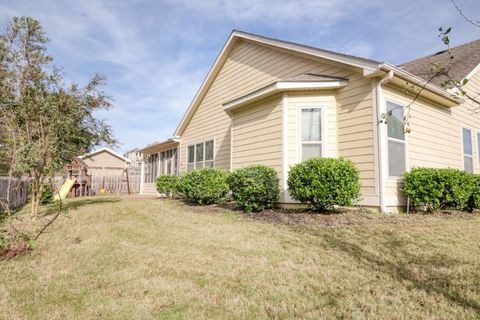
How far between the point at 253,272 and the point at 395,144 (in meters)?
5.80

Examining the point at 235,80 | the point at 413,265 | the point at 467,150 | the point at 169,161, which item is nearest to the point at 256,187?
the point at 413,265

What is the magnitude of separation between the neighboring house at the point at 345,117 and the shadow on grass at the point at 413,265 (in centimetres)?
257

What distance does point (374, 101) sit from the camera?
7.14 m

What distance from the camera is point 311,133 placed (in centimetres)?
803

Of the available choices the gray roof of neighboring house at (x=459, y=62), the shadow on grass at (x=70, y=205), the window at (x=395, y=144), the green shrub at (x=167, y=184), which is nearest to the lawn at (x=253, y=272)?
the window at (x=395, y=144)

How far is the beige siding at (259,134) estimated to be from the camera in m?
8.31

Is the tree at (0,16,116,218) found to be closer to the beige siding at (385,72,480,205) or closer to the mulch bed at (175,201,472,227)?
the mulch bed at (175,201,472,227)

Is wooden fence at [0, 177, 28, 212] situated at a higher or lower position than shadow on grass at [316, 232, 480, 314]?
higher

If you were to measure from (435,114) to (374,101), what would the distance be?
11.3 ft

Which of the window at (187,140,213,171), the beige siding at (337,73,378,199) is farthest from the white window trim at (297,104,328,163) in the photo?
the window at (187,140,213,171)

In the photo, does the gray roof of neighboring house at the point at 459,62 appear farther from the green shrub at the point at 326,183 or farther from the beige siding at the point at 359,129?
the green shrub at the point at 326,183

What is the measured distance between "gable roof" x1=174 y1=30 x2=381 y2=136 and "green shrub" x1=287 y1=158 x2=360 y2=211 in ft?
8.12

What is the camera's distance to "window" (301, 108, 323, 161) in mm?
7934

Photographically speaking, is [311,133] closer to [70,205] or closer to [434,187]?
[434,187]
